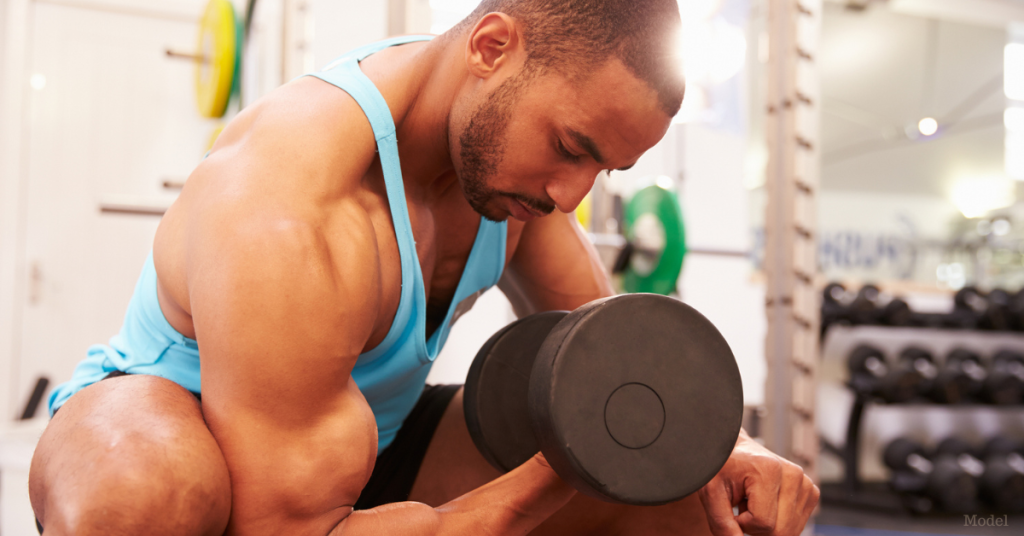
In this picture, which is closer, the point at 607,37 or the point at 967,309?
the point at 607,37

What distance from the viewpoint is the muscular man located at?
0.66 metres

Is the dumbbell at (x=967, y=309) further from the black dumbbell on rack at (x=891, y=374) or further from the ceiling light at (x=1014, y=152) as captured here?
the ceiling light at (x=1014, y=152)

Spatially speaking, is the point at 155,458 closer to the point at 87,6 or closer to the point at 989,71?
the point at 87,6

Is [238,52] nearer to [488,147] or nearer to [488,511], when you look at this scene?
[488,147]

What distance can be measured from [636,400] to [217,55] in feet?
8.09

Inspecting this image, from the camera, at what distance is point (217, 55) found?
2609 mm

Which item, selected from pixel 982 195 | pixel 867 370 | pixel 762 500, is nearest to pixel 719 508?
pixel 762 500

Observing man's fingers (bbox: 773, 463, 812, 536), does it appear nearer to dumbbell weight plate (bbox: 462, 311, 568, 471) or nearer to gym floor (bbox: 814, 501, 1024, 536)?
dumbbell weight plate (bbox: 462, 311, 568, 471)

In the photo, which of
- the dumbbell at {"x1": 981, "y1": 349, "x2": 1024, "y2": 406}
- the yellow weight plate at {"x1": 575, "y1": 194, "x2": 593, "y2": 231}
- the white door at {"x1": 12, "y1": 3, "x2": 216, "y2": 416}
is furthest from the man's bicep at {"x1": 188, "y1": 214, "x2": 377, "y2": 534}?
the dumbbell at {"x1": 981, "y1": 349, "x2": 1024, "y2": 406}

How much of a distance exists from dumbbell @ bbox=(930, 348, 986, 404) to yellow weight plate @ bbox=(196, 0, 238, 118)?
364 centimetres

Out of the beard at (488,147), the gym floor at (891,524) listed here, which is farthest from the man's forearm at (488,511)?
the gym floor at (891,524)

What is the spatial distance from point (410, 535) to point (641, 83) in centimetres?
58

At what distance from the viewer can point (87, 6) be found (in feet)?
12.4

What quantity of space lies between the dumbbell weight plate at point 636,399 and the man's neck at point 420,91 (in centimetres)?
34
